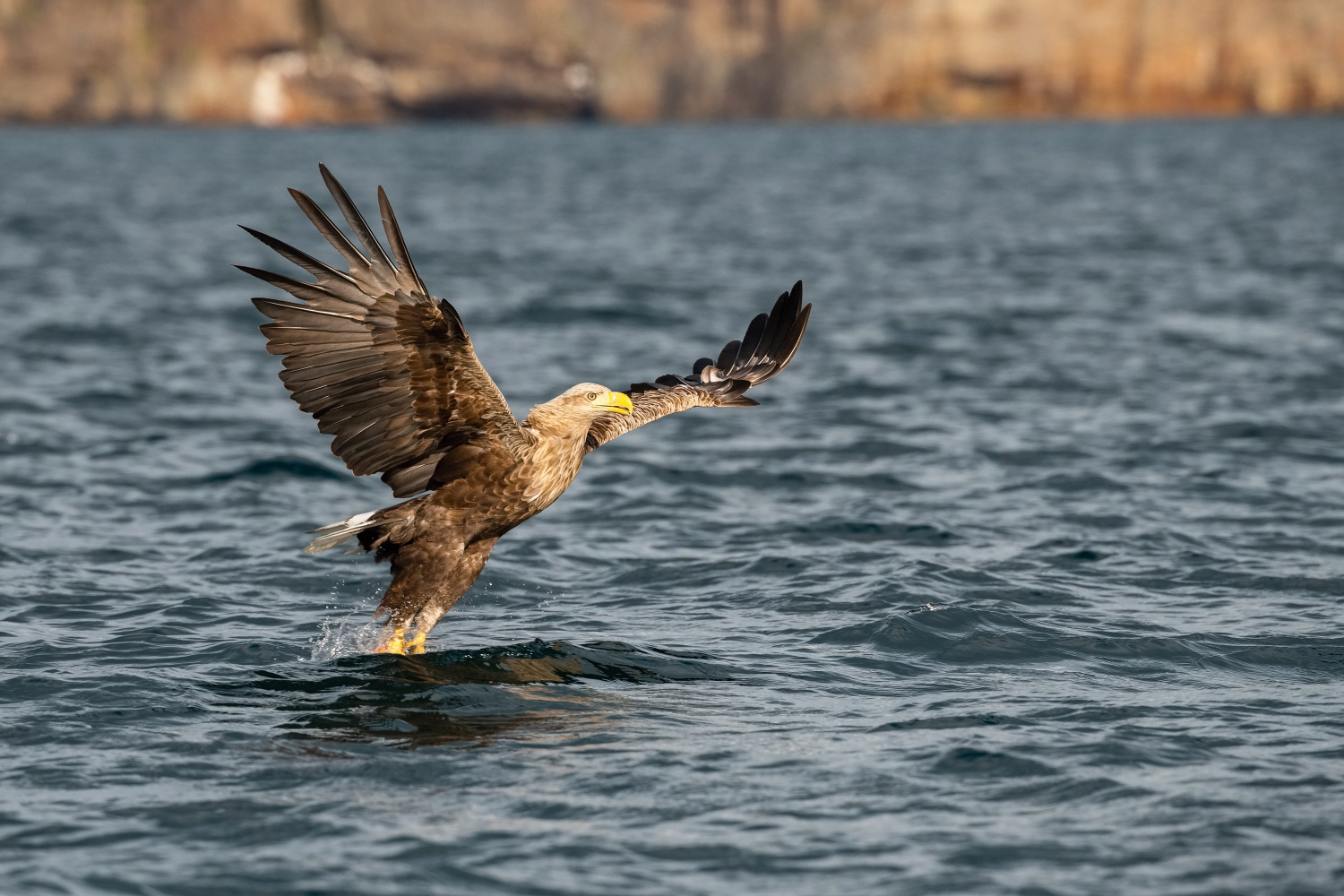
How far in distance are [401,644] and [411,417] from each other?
1.30 metres

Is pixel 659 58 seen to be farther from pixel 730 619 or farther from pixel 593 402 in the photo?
pixel 593 402

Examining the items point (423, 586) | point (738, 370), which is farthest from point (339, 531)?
point (738, 370)

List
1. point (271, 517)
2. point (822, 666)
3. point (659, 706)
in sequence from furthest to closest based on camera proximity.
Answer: point (271, 517)
point (822, 666)
point (659, 706)

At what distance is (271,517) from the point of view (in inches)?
448

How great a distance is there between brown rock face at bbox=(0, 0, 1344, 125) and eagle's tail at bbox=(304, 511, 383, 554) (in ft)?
262

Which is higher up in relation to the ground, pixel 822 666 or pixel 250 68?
pixel 250 68

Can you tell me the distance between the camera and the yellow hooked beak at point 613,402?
7.93m

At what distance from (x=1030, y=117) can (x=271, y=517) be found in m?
80.2

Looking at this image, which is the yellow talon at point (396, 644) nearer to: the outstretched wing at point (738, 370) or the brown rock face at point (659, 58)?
the outstretched wing at point (738, 370)

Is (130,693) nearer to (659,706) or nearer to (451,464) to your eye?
(451,464)

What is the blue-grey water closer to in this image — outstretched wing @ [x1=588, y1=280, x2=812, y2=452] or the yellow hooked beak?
outstretched wing @ [x1=588, y1=280, x2=812, y2=452]

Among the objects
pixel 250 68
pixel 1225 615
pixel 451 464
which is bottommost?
pixel 1225 615

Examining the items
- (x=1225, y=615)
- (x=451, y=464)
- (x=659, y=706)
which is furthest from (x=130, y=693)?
(x=1225, y=615)

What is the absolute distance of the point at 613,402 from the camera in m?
7.94
